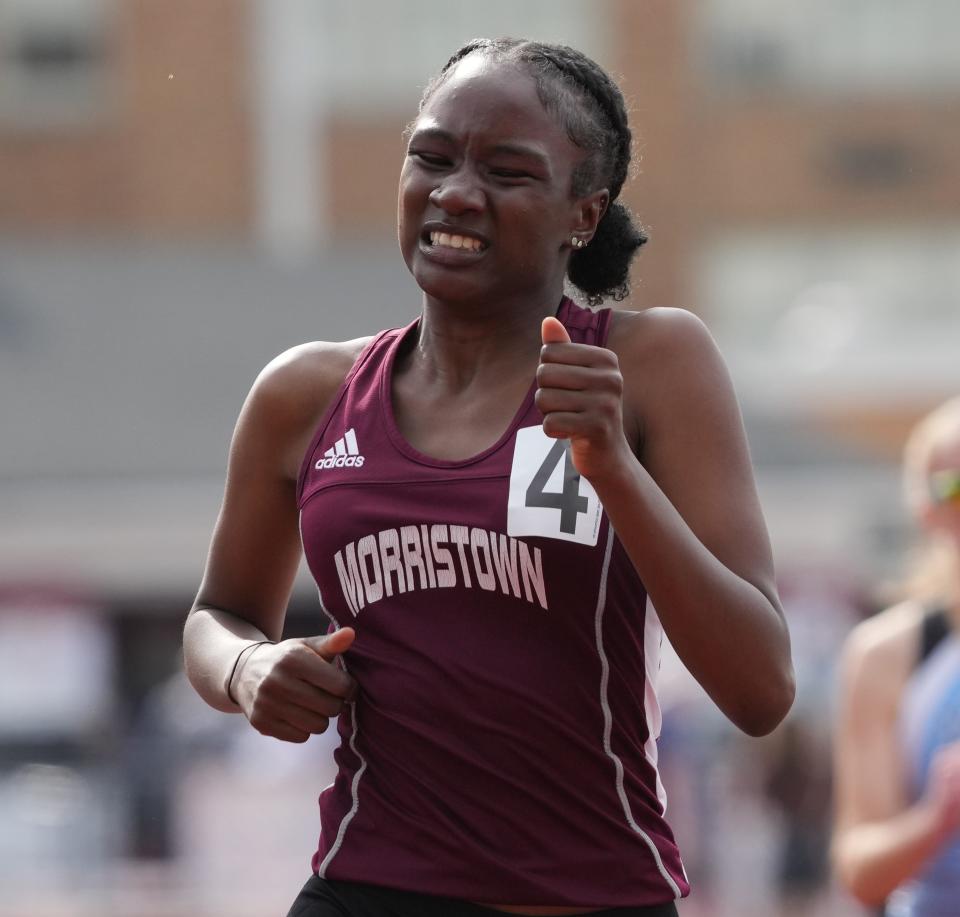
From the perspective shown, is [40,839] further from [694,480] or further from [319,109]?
[319,109]

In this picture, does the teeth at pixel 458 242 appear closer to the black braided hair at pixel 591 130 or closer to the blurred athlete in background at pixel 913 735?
the black braided hair at pixel 591 130

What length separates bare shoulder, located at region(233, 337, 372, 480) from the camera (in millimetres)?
2773

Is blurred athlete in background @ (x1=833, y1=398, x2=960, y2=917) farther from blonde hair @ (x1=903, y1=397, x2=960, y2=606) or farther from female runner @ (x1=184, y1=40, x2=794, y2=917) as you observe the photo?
female runner @ (x1=184, y1=40, x2=794, y2=917)

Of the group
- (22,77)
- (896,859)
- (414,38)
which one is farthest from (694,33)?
(896,859)

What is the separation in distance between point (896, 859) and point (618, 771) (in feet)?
4.17

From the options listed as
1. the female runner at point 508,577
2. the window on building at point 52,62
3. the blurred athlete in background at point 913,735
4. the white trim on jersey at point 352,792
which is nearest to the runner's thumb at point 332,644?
the female runner at point 508,577

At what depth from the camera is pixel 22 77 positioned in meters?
26.4

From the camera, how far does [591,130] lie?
8.71 feet

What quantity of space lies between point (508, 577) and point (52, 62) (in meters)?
24.9

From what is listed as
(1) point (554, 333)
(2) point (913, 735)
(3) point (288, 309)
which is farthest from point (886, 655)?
(3) point (288, 309)

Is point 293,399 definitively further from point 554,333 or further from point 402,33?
point 402,33

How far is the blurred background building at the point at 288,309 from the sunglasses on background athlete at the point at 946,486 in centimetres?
115

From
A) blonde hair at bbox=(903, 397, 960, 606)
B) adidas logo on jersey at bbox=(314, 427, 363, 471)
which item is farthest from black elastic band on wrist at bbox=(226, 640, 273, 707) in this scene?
blonde hair at bbox=(903, 397, 960, 606)

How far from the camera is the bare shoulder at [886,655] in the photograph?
3.75 m
